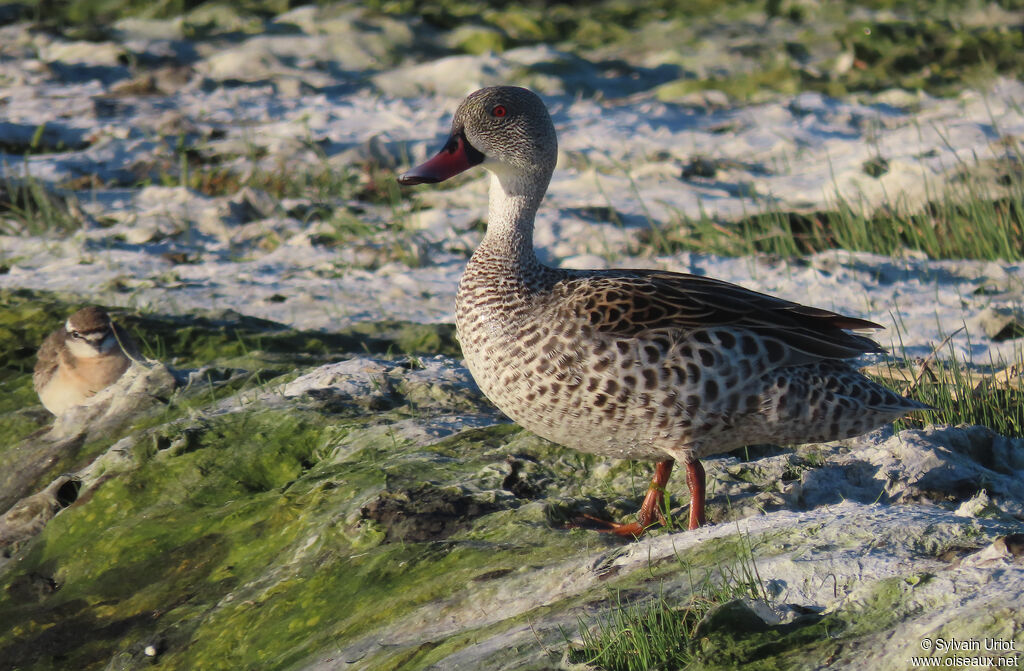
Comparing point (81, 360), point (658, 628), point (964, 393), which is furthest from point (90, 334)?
point (964, 393)

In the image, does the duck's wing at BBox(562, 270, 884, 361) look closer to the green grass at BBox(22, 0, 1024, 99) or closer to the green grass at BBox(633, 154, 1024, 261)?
the green grass at BBox(633, 154, 1024, 261)

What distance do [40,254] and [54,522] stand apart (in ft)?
14.0

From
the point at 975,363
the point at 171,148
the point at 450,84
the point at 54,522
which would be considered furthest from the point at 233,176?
the point at 975,363

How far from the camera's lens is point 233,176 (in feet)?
34.4

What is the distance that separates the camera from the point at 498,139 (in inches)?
211

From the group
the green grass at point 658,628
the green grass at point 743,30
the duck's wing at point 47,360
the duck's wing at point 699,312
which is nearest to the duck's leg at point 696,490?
the duck's wing at point 699,312

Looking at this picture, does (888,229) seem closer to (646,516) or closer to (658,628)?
(646,516)

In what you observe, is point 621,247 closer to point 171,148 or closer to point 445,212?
point 445,212

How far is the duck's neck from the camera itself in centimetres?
505

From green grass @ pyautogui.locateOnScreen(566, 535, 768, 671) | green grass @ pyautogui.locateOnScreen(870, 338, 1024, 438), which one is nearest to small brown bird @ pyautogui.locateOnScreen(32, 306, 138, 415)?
green grass @ pyautogui.locateOnScreen(566, 535, 768, 671)

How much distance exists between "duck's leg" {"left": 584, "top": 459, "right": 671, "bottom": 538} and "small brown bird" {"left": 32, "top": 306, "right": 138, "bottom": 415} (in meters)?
2.80

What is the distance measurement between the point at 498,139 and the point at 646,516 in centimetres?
179

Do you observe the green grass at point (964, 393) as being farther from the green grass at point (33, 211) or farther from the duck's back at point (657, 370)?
the green grass at point (33, 211)

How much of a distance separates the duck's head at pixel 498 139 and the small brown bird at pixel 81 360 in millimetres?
1970
